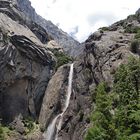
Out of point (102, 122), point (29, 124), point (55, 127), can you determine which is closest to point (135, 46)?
point (55, 127)

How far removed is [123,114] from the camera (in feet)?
154

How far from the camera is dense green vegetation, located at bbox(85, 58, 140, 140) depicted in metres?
44.6

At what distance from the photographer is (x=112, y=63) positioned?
76250mm

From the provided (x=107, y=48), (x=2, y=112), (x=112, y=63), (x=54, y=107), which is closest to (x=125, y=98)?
(x=112, y=63)

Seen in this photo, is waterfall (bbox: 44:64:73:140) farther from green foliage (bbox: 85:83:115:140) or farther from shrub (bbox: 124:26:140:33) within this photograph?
green foliage (bbox: 85:83:115:140)

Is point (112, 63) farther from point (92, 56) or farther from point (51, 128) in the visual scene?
point (51, 128)

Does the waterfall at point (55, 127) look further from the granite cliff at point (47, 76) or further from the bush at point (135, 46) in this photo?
the bush at point (135, 46)

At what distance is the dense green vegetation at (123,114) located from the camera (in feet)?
146

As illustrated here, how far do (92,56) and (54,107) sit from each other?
54.7 ft

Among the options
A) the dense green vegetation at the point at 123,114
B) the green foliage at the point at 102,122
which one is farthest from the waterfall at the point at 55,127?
the green foliage at the point at 102,122

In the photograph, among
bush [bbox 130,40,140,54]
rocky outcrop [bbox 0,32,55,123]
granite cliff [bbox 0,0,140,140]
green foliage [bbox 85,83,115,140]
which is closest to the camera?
green foliage [bbox 85,83,115,140]

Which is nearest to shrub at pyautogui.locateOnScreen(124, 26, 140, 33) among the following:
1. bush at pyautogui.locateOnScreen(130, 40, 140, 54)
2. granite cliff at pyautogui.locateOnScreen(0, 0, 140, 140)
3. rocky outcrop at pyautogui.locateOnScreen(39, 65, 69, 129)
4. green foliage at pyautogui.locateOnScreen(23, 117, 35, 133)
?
granite cliff at pyautogui.locateOnScreen(0, 0, 140, 140)

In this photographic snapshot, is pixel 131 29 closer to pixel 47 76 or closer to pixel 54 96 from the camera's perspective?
pixel 54 96

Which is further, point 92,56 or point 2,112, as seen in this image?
point 2,112
